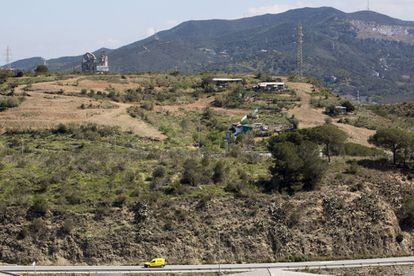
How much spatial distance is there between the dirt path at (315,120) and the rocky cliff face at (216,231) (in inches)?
829

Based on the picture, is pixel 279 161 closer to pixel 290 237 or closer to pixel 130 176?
pixel 290 237

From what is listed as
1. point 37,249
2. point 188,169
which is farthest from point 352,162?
point 37,249

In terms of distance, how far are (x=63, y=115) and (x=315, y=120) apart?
2795 cm

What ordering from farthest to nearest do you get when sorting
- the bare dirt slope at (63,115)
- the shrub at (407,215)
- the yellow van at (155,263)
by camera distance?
the bare dirt slope at (63,115) → the shrub at (407,215) → the yellow van at (155,263)

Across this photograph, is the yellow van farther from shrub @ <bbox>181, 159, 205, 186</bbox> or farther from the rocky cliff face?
shrub @ <bbox>181, 159, 205, 186</bbox>

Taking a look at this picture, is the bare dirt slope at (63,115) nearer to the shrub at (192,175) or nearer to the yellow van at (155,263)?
the shrub at (192,175)

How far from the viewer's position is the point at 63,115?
6538 cm

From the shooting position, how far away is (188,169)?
46.2 metres

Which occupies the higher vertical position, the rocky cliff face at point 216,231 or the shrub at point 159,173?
the shrub at point 159,173

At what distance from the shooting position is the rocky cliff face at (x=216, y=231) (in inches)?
1548

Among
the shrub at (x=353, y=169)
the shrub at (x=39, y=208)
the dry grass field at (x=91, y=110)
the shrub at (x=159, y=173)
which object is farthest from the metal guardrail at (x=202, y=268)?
the dry grass field at (x=91, y=110)

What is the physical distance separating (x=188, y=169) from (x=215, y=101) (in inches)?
1282

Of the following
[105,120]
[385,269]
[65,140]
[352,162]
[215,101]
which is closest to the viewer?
[385,269]

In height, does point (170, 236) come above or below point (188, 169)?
below
